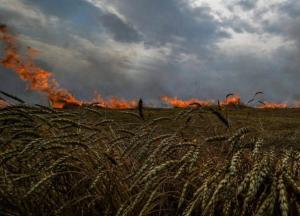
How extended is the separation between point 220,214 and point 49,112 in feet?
7.41

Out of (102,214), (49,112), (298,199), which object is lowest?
(102,214)

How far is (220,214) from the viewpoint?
4.46 m

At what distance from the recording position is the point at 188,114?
17.9 ft

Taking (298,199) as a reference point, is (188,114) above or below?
above

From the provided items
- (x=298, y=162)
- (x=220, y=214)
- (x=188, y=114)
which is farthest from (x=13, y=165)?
(x=298, y=162)

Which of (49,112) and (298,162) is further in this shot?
(49,112)

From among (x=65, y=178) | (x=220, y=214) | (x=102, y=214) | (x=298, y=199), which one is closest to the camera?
(x=298, y=199)

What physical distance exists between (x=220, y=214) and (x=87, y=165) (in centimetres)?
151

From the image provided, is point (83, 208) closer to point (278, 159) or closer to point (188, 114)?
point (188, 114)

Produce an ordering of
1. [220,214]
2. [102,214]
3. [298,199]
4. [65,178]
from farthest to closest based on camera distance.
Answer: [65,178] < [102,214] < [220,214] < [298,199]

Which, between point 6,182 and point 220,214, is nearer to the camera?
point 220,214

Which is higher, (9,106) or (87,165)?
(9,106)

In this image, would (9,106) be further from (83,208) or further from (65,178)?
(83,208)

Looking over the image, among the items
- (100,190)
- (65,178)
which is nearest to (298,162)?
(100,190)
